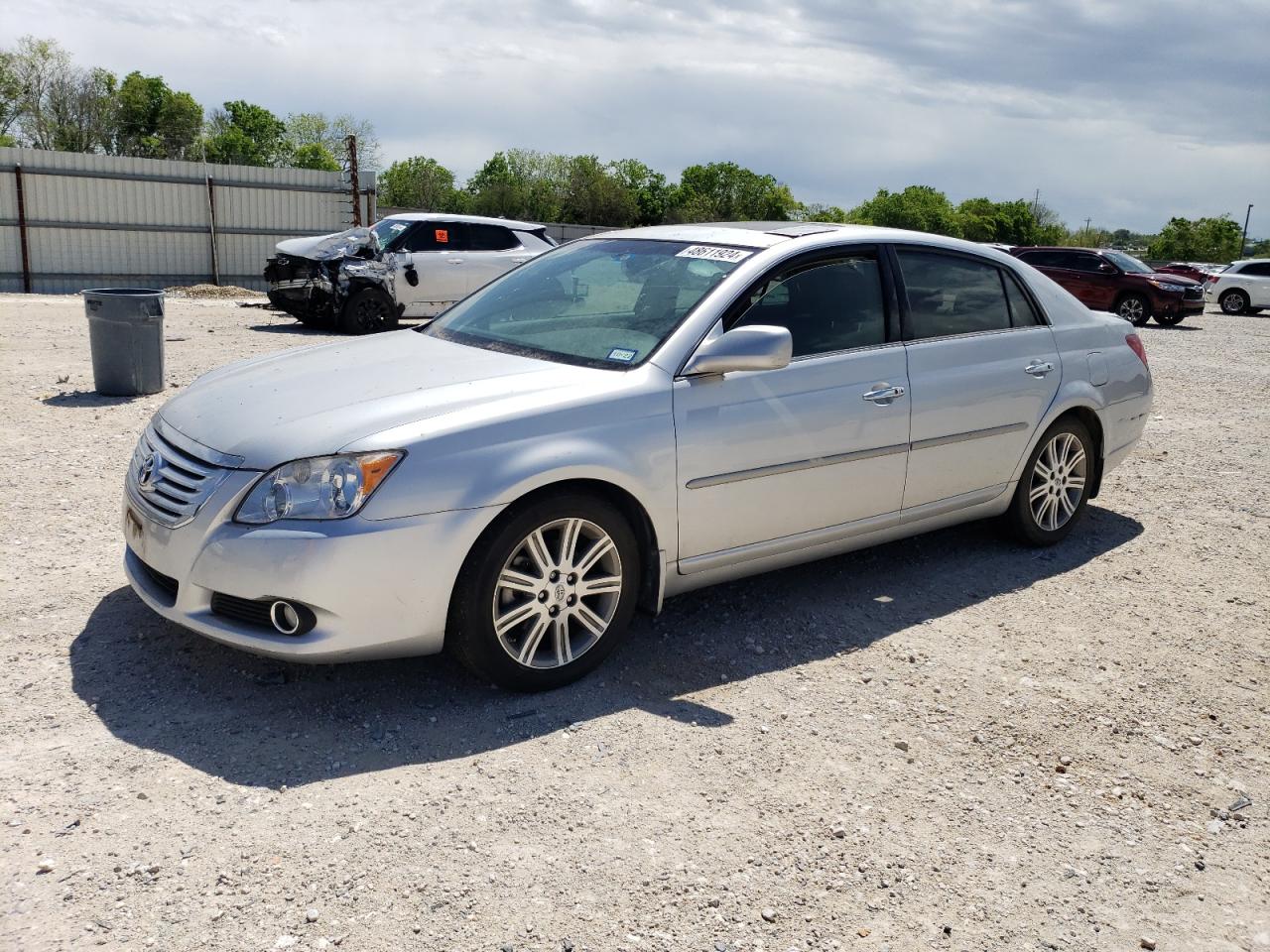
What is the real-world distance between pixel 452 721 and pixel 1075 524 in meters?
3.98

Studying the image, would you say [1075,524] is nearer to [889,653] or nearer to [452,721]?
[889,653]

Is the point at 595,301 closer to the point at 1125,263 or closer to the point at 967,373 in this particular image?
the point at 967,373

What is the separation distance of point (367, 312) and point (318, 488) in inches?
→ 464

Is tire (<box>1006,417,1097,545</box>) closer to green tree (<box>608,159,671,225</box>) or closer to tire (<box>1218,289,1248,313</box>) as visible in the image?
tire (<box>1218,289,1248,313</box>)

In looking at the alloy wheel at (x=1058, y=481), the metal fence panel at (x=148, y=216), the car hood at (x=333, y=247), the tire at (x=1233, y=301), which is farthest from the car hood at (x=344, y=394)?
the tire at (x=1233, y=301)

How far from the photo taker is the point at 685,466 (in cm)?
413

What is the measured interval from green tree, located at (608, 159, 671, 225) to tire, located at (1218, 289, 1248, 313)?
61.5 meters

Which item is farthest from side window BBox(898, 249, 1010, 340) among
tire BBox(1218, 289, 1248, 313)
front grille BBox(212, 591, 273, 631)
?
tire BBox(1218, 289, 1248, 313)

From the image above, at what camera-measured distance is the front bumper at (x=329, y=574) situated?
3471 millimetres

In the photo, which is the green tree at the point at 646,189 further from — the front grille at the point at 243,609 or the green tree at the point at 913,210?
the front grille at the point at 243,609

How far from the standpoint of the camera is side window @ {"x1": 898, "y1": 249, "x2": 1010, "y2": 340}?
5094mm

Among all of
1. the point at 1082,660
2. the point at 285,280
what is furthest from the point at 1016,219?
the point at 1082,660

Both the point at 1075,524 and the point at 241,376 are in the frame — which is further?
the point at 1075,524

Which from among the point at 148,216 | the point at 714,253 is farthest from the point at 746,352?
the point at 148,216
